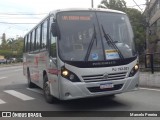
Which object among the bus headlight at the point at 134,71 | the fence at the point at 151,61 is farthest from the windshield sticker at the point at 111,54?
the fence at the point at 151,61

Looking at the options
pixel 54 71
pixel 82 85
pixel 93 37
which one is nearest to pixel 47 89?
pixel 54 71

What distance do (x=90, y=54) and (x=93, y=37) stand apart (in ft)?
1.74

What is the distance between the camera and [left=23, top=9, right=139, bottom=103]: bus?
28.9 ft

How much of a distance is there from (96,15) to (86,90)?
2.25m

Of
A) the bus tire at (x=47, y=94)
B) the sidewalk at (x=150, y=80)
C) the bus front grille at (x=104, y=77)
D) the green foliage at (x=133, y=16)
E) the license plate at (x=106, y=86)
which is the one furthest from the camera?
the green foliage at (x=133, y=16)

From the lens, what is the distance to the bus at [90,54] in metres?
8.80

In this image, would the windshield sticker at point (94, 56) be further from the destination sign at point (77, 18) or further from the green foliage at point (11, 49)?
the green foliage at point (11, 49)

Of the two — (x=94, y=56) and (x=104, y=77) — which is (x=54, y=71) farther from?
(x=104, y=77)

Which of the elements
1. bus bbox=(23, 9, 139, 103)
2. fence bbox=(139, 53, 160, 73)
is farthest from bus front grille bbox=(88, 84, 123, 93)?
fence bbox=(139, 53, 160, 73)

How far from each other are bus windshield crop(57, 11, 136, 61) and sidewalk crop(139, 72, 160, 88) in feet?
15.2

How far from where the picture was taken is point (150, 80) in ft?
46.7

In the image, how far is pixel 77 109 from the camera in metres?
9.59

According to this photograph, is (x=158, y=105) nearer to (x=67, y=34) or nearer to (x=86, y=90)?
(x=86, y=90)

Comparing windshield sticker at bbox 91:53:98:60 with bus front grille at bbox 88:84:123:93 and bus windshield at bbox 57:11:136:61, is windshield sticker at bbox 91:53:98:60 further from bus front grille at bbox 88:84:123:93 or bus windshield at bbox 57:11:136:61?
bus front grille at bbox 88:84:123:93
